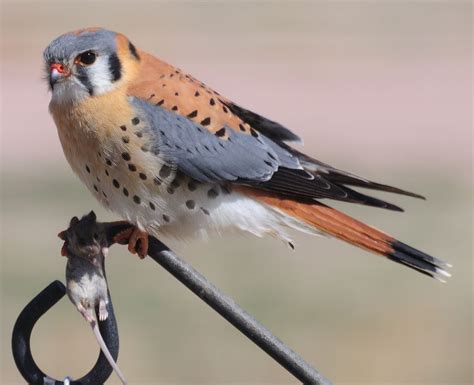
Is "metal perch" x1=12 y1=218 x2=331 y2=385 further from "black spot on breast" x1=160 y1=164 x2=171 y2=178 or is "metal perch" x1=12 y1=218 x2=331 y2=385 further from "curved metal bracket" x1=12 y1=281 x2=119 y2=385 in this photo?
"black spot on breast" x1=160 y1=164 x2=171 y2=178

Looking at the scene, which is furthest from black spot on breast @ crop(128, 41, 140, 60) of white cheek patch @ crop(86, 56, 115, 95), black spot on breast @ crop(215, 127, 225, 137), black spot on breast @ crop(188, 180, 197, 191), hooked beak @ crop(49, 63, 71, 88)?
black spot on breast @ crop(188, 180, 197, 191)

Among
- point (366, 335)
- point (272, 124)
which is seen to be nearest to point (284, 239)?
point (272, 124)

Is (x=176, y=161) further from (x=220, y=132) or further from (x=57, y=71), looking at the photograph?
(x=57, y=71)

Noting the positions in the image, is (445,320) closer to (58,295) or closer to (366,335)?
(366,335)

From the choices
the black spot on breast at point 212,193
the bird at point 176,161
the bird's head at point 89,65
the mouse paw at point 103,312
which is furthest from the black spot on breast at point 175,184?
the mouse paw at point 103,312

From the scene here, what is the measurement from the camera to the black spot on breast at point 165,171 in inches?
178

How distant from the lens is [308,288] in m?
8.66

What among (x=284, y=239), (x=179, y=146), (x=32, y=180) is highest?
(x=179, y=146)

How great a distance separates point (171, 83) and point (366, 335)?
142 inches

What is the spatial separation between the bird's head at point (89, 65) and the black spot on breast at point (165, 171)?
13.3 inches

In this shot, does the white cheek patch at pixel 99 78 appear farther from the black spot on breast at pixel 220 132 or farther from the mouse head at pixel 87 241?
the mouse head at pixel 87 241

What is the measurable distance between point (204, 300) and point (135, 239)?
1059mm

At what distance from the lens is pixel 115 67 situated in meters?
4.61

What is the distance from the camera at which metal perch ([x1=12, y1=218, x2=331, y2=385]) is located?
3.08 meters
